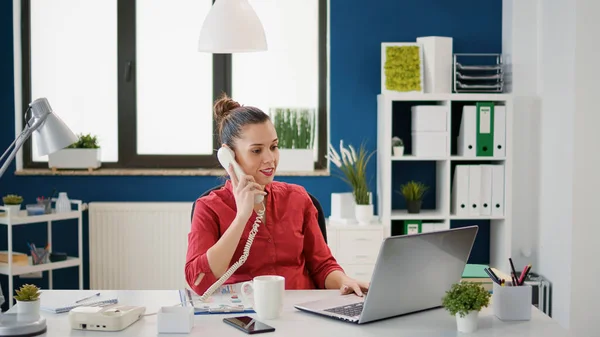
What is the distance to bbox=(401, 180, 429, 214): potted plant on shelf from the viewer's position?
14.7 ft

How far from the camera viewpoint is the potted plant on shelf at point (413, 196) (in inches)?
176

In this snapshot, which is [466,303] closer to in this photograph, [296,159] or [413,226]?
[413,226]

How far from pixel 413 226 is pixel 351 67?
1052 millimetres

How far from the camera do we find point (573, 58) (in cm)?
403

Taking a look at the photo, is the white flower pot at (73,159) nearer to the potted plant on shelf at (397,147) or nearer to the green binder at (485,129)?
the potted plant on shelf at (397,147)

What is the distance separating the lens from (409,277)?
1.96 metres

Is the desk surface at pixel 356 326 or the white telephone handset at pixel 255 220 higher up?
the white telephone handset at pixel 255 220

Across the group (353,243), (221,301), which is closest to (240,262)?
(221,301)

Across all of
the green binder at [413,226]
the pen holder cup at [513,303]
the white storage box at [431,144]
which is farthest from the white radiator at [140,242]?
the pen holder cup at [513,303]

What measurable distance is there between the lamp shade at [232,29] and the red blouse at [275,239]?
1.91 feet

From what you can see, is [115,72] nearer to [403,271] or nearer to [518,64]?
[518,64]

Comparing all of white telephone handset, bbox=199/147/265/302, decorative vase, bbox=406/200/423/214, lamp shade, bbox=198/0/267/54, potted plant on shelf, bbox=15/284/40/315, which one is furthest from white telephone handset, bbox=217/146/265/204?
decorative vase, bbox=406/200/423/214

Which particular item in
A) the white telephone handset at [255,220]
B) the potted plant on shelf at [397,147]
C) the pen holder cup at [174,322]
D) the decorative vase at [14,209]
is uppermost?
the potted plant on shelf at [397,147]

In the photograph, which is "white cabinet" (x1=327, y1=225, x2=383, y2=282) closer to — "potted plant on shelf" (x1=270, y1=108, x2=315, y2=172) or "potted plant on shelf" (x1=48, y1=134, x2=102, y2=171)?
"potted plant on shelf" (x1=270, y1=108, x2=315, y2=172)
